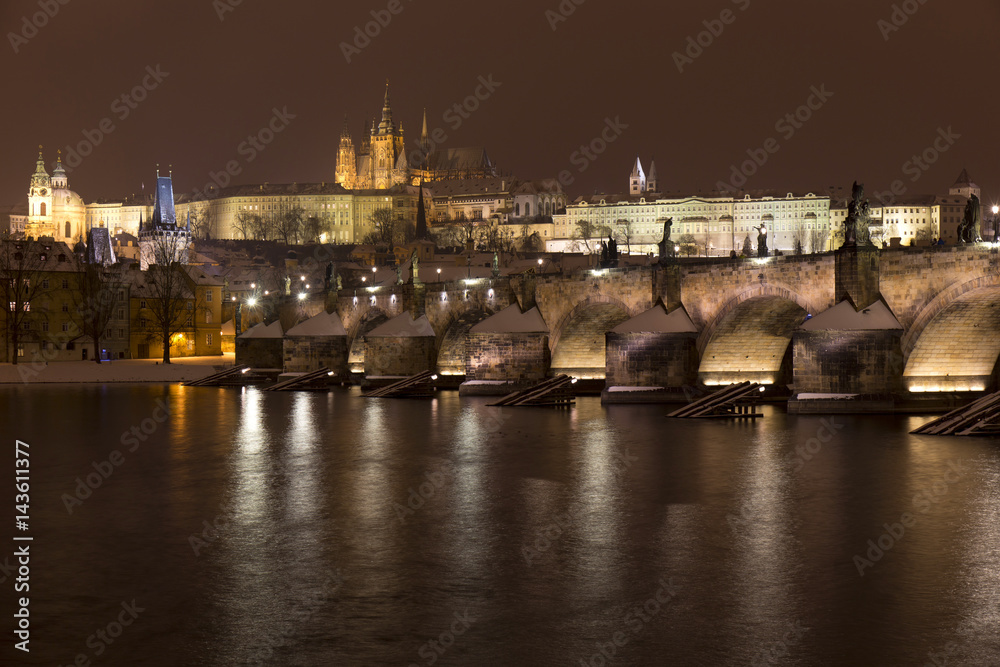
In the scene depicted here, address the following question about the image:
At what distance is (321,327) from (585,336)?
19.2 metres

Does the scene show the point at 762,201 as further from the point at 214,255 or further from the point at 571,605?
the point at 571,605

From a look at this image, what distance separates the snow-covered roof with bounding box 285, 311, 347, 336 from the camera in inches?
2359

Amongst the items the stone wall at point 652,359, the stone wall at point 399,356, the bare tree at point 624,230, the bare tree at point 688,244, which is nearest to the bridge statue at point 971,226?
the stone wall at point 652,359

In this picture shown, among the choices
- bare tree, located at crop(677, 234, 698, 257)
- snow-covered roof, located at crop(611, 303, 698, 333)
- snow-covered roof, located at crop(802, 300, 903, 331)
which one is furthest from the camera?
bare tree, located at crop(677, 234, 698, 257)

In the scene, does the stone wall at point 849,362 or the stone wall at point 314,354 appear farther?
the stone wall at point 314,354

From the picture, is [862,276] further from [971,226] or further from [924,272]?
[971,226]

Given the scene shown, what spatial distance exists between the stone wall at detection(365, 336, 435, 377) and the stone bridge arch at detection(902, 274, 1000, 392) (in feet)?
83.3

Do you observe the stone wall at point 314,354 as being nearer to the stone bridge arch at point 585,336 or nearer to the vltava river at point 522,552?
the stone bridge arch at point 585,336

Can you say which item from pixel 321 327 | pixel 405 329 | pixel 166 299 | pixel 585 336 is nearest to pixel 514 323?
pixel 585 336

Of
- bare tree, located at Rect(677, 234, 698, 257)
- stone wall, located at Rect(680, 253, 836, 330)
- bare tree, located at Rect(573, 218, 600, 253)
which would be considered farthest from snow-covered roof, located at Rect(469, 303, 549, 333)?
bare tree, located at Rect(573, 218, 600, 253)

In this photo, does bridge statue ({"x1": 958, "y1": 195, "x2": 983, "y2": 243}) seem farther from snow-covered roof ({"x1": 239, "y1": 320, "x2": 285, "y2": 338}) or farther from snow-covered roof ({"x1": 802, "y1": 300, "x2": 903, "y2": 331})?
snow-covered roof ({"x1": 239, "y1": 320, "x2": 285, "y2": 338})

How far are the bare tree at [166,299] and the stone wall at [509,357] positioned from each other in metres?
29.7

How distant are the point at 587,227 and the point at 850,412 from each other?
504 feet

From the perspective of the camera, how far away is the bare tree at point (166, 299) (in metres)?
72.1
